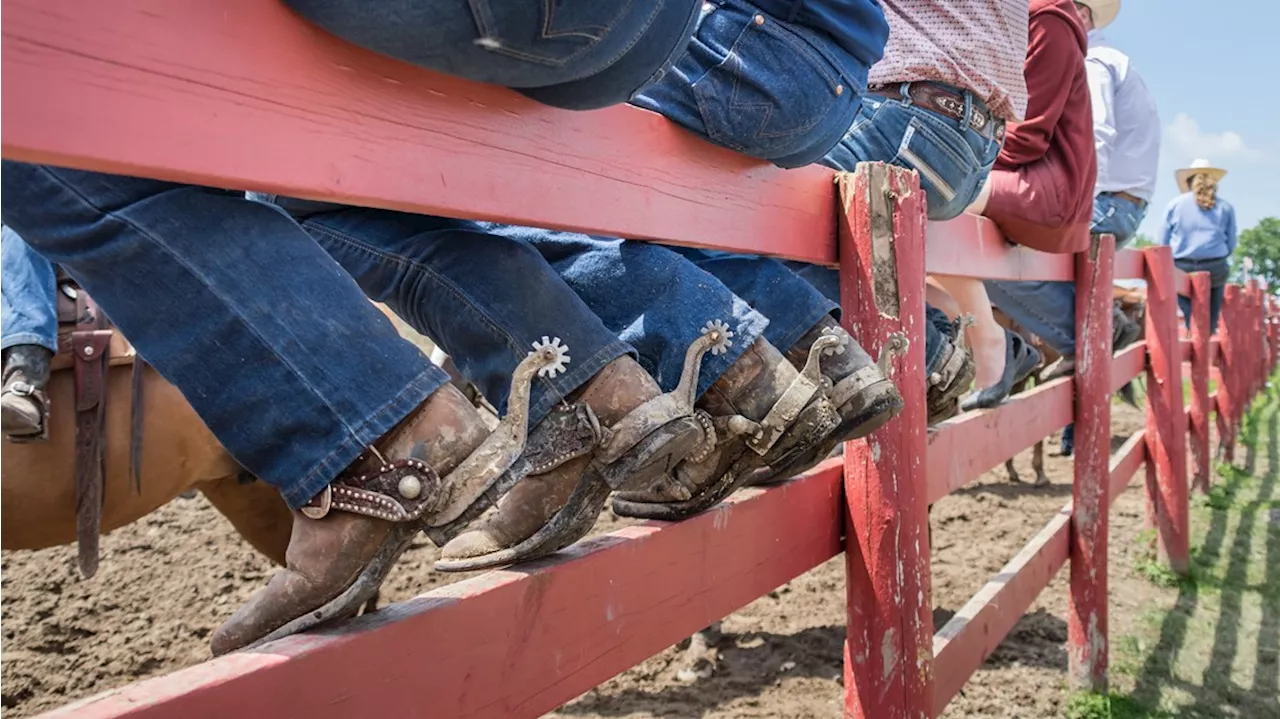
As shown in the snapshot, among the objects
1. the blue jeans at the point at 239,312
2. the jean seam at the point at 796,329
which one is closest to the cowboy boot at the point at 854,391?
the jean seam at the point at 796,329

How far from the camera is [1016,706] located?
3434 millimetres

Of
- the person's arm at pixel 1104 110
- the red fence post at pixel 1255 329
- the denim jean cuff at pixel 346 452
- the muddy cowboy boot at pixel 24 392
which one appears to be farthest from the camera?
the red fence post at pixel 1255 329

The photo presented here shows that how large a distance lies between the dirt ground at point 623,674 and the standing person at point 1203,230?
14.1 feet

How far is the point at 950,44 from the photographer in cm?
224

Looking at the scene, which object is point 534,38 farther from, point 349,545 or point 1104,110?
point 1104,110

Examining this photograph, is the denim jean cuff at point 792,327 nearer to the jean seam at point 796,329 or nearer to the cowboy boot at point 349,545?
the jean seam at point 796,329

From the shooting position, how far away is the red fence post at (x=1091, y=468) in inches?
137

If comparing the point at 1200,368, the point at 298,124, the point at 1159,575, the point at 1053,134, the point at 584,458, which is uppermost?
the point at 1053,134

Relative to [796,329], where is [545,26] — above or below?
above

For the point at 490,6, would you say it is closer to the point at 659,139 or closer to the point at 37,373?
the point at 659,139

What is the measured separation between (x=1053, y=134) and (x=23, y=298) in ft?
10.1

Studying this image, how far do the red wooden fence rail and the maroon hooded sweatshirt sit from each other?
336mm

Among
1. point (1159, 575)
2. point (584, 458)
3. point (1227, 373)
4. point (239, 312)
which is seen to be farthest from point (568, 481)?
point (1227, 373)

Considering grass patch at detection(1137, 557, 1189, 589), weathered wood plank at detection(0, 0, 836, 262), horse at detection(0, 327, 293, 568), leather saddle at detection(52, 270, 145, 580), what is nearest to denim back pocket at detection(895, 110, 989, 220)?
weathered wood plank at detection(0, 0, 836, 262)
